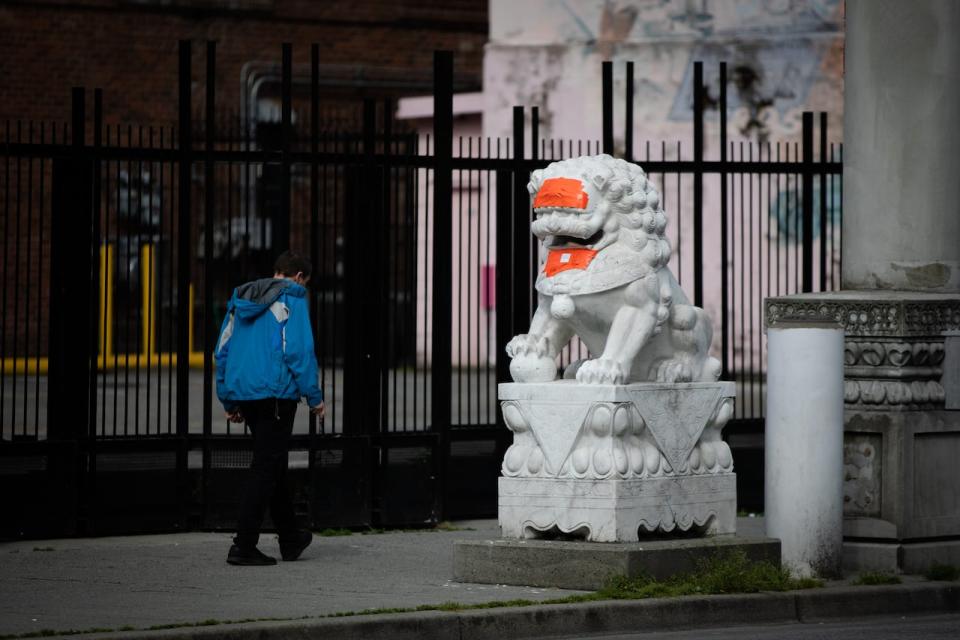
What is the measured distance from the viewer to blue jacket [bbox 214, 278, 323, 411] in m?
10.7

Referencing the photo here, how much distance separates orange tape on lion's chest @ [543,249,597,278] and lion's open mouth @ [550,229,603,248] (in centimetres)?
3

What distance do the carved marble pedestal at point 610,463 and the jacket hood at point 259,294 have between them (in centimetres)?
147

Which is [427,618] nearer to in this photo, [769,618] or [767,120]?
[769,618]

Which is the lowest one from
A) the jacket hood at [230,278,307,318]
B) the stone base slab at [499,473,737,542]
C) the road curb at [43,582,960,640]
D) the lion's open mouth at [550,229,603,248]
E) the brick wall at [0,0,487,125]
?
the road curb at [43,582,960,640]

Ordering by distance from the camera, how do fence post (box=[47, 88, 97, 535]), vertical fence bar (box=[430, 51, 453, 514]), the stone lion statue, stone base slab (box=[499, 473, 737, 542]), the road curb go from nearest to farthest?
the road curb < stone base slab (box=[499, 473, 737, 542]) < the stone lion statue < fence post (box=[47, 88, 97, 535]) < vertical fence bar (box=[430, 51, 453, 514])

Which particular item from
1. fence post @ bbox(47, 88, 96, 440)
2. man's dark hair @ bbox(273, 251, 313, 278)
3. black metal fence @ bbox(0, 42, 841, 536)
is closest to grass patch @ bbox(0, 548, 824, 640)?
man's dark hair @ bbox(273, 251, 313, 278)

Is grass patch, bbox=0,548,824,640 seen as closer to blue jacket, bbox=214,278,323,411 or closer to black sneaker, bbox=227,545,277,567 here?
black sneaker, bbox=227,545,277,567

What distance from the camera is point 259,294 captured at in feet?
35.5

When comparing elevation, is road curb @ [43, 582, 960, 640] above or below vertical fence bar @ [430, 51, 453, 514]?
below

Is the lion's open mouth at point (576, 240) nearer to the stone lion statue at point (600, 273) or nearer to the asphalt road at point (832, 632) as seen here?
the stone lion statue at point (600, 273)

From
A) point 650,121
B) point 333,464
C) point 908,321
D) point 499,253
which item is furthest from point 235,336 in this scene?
point 650,121

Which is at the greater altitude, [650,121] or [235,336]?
[650,121]

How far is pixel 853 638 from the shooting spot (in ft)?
29.9

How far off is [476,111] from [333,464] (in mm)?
16626
